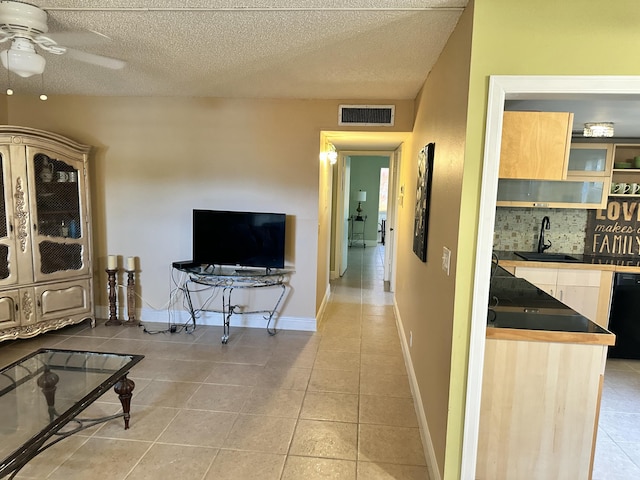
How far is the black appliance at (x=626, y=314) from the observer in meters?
3.49

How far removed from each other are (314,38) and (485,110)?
113 cm

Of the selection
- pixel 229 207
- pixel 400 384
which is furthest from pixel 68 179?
pixel 400 384

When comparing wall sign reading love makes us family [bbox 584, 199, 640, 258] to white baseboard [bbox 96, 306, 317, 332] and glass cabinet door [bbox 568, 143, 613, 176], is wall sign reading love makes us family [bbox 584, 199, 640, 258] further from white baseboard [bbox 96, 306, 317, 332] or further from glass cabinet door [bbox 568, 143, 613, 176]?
white baseboard [bbox 96, 306, 317, 332]

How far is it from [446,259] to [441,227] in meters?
0.25

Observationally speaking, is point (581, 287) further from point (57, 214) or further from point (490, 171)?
point (57, 214)

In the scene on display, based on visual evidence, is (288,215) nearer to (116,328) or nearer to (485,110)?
(116,328)

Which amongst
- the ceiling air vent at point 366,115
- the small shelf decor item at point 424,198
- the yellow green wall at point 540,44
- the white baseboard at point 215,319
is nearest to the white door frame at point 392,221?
the ceiling air vent at point 366,115

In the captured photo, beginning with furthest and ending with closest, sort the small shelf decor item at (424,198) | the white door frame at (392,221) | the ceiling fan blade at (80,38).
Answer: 1. the white door frame at (392,221)
2. the small shelf decor item at (424,198)
3. the ceiling fan blade at (80,38)

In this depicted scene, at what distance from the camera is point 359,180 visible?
11.2 meters

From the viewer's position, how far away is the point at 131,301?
417cm

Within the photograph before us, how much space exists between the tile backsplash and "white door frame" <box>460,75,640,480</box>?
2710 mm

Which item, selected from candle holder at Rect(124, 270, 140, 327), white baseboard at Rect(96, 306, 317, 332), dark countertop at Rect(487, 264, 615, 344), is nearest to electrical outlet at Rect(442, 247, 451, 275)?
dark countertop at Rect(487, 264, 615, 344)

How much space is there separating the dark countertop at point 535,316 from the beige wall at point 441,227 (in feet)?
0.93

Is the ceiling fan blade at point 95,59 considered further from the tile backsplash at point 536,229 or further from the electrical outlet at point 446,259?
the tile backsplash at point 536,229
